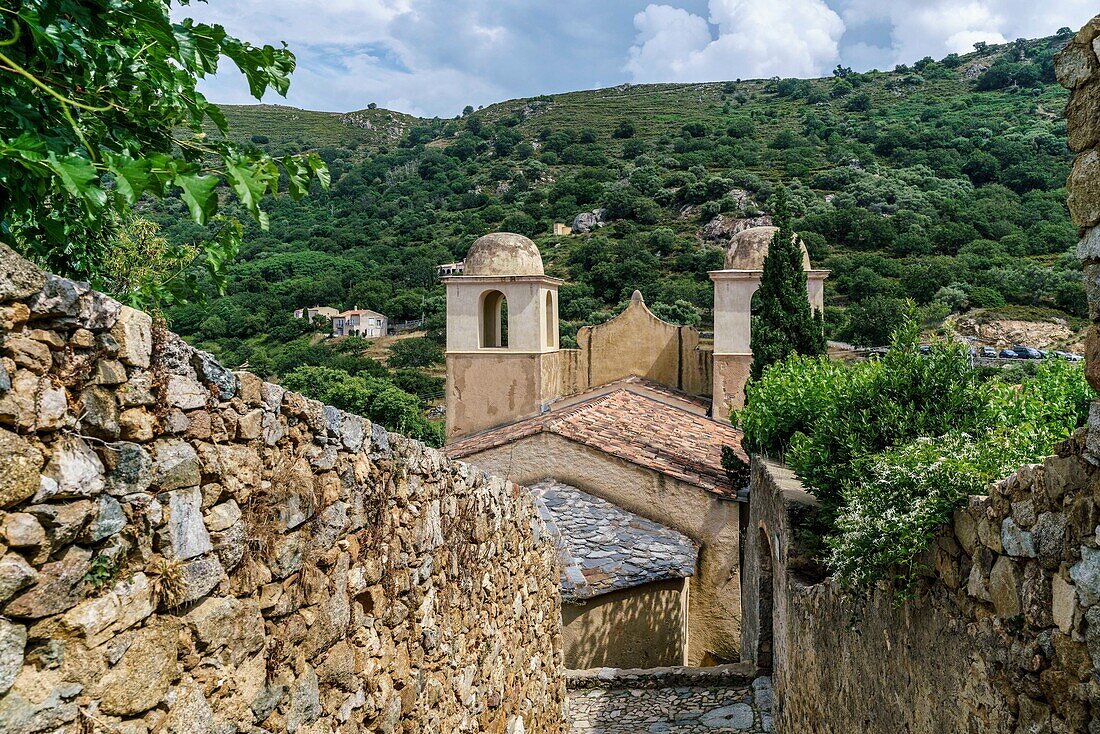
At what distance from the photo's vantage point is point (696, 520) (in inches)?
438

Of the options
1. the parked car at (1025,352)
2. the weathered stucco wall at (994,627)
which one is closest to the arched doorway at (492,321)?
the weathered stucco wall at (994,627)

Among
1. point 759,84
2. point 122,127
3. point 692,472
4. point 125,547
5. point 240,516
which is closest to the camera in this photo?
point 125,547

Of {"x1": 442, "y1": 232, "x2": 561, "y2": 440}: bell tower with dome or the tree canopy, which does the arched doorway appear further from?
the tree canopy

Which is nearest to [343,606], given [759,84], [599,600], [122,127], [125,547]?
[125,547]

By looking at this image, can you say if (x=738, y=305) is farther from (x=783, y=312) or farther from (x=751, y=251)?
(x=783, y=312)

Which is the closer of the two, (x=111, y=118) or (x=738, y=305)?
(x=111, y=118)

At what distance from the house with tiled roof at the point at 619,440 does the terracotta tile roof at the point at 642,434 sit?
4 centimetres

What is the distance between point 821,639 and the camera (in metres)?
5.45

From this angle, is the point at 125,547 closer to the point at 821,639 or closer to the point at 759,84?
the point at 821,639

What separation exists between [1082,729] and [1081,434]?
32.4 inches

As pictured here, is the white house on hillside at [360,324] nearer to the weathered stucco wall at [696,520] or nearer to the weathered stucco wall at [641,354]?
the weathered stucco wall at [641,354]

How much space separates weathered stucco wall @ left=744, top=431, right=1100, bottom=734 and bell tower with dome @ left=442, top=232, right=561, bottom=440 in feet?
31.9

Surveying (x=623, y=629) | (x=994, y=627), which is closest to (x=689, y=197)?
(x=623, y=629)

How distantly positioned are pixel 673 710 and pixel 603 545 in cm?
248
